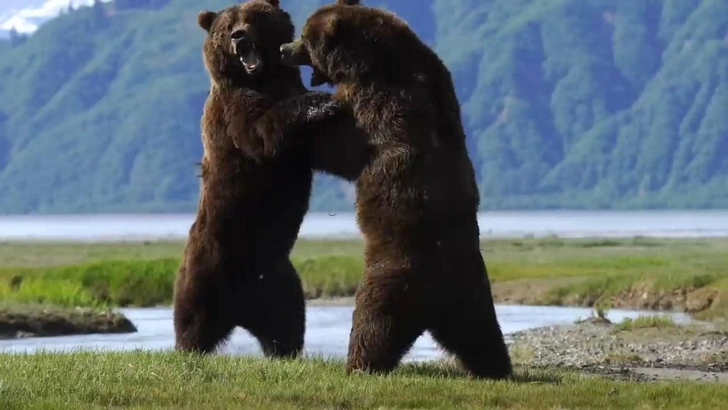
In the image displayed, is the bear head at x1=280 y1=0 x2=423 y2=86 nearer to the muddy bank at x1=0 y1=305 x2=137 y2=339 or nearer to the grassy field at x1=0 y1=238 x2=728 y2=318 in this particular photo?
the muddy bank at x1=0 y1=305 x2=137 y2=339

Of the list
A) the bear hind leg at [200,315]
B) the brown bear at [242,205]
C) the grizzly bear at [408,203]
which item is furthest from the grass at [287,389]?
the brown bear at [242,205]

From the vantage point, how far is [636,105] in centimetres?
19675

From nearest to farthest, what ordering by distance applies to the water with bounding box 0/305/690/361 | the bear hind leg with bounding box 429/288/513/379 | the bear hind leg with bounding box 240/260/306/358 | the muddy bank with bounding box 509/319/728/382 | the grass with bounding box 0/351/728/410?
the grass with bounding box 0/351/728/410 → the bear hind leg with bounding box 429/288/513/379 → the bear hind leg with bounding box 240/260/306/358 → the muddy bank with bounding box 509/319/728/382 → the water with bounding box 0/305/690/361

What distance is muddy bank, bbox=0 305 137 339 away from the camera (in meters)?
24.1

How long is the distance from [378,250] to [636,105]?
192352mm

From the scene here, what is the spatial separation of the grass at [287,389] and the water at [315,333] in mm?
6304

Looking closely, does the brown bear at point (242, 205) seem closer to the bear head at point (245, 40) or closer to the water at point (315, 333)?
the bear head at point (245, 40)

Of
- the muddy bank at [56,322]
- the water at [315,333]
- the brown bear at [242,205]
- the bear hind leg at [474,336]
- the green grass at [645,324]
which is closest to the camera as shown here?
the bear hind leg at [474,336]

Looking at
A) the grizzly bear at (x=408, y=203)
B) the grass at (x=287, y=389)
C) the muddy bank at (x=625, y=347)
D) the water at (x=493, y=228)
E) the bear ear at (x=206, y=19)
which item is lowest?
the water at (x=493, y=228)

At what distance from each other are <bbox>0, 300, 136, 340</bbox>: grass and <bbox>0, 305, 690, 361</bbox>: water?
1.61ft

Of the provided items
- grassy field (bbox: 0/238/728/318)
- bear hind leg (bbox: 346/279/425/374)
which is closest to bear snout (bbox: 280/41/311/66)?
bear hind leg (bbox: 346/279/425/374)

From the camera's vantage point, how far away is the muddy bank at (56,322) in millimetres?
24141

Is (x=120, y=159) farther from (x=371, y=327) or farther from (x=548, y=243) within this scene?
(x=371, y=327)

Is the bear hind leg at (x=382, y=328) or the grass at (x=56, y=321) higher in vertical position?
the bear hind leg at (x=382, y=328)
